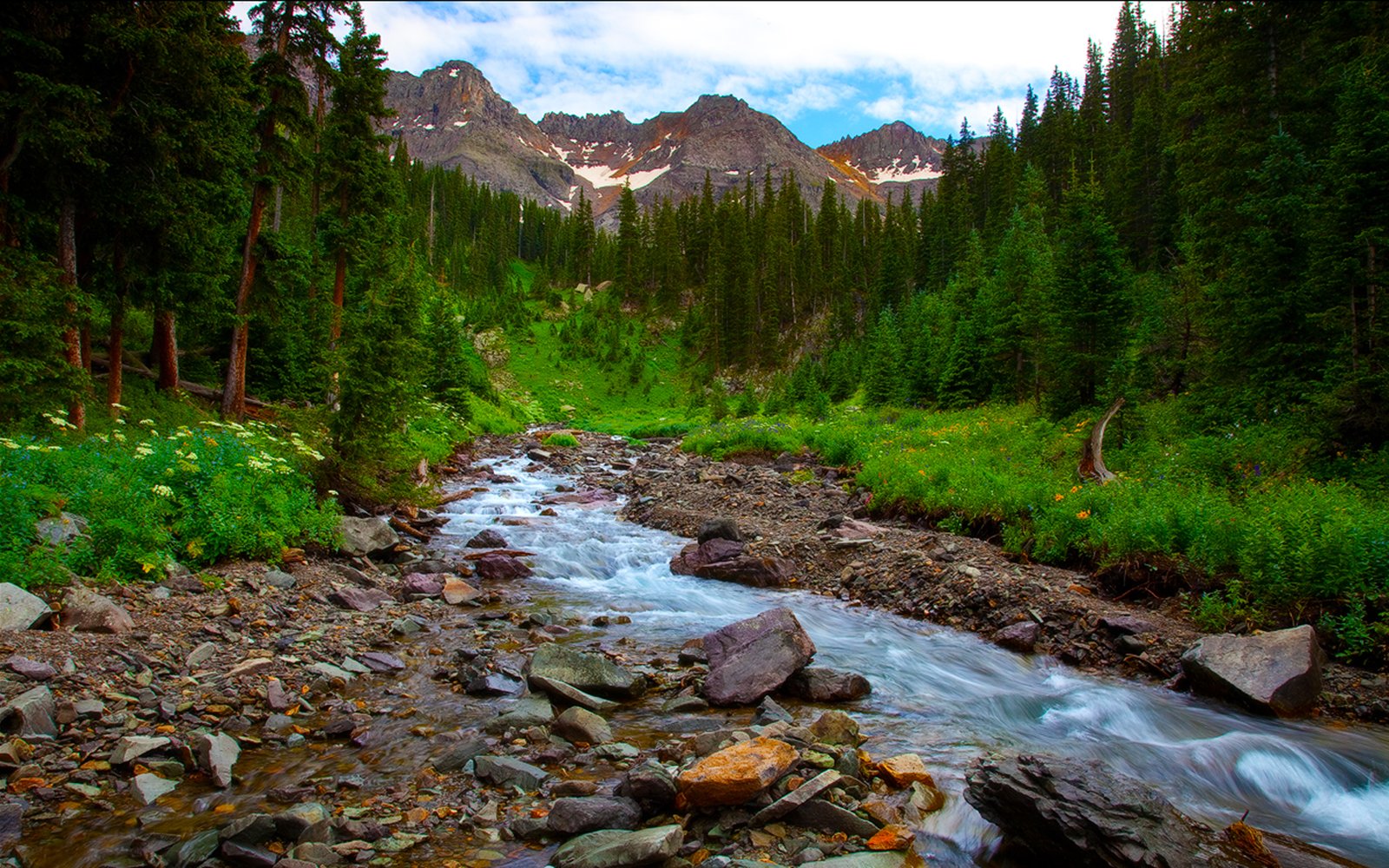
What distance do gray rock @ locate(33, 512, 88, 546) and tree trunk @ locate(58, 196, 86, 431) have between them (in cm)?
556

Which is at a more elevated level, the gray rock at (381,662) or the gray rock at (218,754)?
the gray rock at (218,754)

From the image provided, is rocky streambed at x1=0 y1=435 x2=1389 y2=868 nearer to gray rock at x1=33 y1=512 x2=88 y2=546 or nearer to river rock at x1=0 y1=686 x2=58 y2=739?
river rock at x1=0 y1=686 x2=58 y2=739

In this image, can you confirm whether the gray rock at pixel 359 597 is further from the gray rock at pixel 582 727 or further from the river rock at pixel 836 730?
the river rock at pixel 836 730

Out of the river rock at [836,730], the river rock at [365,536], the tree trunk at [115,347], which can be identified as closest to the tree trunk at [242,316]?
the tree trunk at [115,347]

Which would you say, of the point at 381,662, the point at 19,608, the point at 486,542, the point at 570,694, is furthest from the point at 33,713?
the point at 486,542

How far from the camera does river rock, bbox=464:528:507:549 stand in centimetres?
1277

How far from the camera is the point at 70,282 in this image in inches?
498

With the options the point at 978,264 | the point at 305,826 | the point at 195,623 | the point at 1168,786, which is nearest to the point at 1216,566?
the point at 1168,786

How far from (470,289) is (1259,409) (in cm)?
7910

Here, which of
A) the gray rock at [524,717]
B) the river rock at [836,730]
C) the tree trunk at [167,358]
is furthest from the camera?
the tree trunk at [167,358]

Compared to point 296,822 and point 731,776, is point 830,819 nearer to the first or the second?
point 731,776

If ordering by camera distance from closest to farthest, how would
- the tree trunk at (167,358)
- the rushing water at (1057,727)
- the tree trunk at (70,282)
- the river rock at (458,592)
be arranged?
the rushing water at (1057,727) → the river rock at (458,592) → the tree trunk at (70,282) → the tree trunk at (167,358)

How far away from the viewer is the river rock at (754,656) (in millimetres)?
6559

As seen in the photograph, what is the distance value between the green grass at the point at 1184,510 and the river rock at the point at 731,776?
6.23 m
